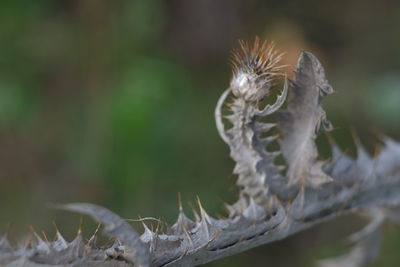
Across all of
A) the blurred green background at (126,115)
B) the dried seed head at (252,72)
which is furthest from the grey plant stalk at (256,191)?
the blurred green background at (126,115)

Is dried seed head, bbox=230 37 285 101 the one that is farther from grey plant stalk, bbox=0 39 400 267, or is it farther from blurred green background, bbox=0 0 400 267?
blurred green background, bbox=0 0 400 267

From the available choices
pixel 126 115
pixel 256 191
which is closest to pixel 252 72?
pixel 256 191

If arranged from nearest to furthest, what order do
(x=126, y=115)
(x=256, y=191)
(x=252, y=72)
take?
(x=252, y=72), (x=256, y=191), (x=126, y=115)

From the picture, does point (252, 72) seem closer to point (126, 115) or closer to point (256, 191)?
point (256, 191)

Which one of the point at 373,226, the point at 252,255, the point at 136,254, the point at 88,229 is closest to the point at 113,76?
the point at 88,229

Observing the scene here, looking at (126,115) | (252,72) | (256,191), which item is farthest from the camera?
(126,115)

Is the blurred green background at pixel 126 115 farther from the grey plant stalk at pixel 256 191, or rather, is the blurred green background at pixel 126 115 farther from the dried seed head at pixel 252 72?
the dried seed head at pixel 252 72

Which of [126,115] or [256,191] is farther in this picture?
[126,115]

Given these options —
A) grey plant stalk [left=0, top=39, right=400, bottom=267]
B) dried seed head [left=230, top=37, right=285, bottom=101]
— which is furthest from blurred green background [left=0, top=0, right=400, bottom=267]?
dried seed head [left=230, top=37, right=285, bottom=101]
